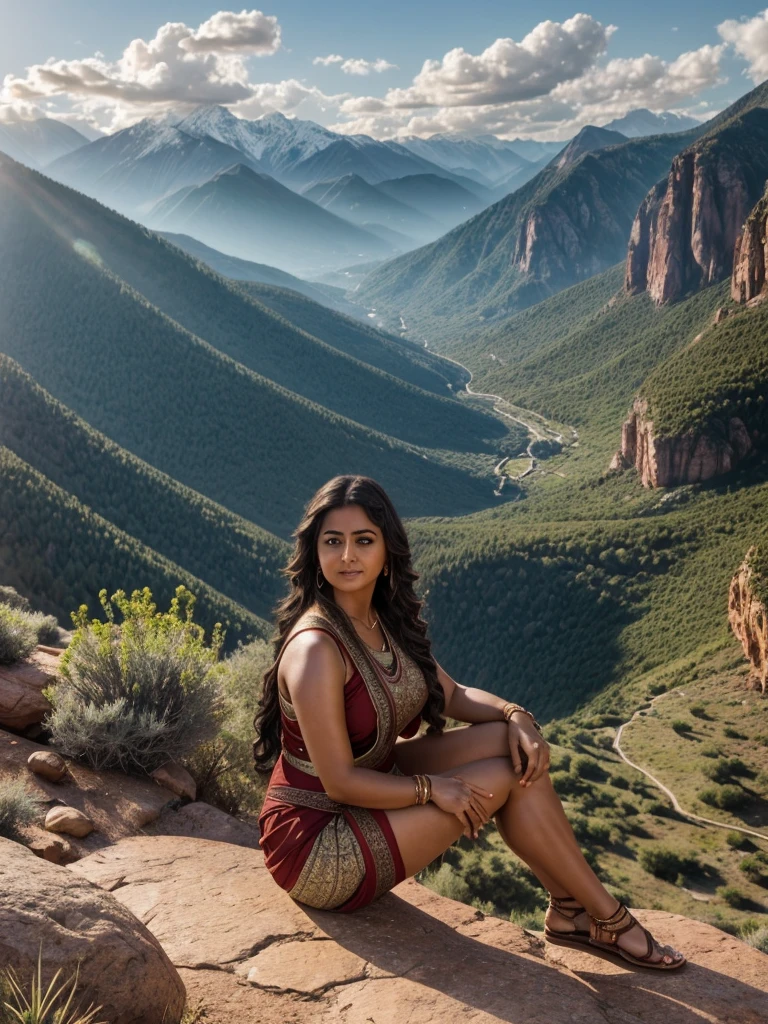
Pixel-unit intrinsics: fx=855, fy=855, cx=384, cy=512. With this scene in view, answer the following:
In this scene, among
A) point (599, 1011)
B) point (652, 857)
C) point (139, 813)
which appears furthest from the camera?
point (652, 857)

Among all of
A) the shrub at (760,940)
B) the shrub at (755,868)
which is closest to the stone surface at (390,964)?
the shrub at (760,940)

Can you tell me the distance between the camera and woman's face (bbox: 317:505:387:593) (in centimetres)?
542

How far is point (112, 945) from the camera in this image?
4.18m

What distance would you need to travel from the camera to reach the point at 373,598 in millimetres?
5930

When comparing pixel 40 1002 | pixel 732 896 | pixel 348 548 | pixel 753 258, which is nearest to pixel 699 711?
pixel 732 896

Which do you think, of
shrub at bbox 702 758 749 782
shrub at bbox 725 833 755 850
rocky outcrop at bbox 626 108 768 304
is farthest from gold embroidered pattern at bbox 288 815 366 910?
rocky outcrop at bbox 626 108 768 304

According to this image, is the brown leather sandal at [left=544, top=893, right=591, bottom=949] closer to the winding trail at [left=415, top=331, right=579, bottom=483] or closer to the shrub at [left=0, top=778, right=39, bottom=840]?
the shrub at [left=0, top=778, right=39, bottom=840]

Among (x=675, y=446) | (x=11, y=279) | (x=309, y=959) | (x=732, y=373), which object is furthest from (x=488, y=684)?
(x=11, y=279)

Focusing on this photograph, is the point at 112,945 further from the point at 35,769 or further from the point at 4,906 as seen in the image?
the point at 35,769

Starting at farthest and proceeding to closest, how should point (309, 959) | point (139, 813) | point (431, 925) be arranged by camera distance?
point (139, 813) < point (431, 925) < point (309, 959)

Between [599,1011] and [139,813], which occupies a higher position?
[599,1011]

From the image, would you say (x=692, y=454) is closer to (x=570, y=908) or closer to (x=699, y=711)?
(x=699, y=711)

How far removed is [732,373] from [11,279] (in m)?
78.3

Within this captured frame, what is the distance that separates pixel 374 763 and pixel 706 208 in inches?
6339
